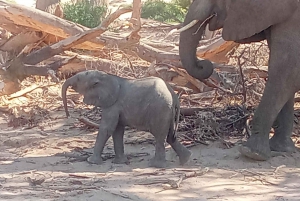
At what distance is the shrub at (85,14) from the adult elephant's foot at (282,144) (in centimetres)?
1368

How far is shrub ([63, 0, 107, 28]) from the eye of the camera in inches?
780

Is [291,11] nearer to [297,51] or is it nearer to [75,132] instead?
[297,51]

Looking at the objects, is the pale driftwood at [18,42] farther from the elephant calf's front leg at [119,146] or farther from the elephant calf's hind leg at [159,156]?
the elephant calf's hind leg at [159,156]

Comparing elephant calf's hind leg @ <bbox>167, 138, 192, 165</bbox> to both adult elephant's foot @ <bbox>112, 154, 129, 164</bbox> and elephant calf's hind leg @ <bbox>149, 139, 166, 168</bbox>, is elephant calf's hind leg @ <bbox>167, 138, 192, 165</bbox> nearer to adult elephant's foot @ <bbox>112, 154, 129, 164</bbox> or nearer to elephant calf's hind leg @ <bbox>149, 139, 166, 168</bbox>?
elephant calf's hind leg @ <bbox>149, 139, 166, 168</bbox>

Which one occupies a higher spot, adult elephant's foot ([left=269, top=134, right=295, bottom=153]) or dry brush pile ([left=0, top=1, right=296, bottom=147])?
dry brush pile ([left=0, top=1, right=296, bottom=147])

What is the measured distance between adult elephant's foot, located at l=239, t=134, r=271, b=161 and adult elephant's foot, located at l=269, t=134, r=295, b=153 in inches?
17.3

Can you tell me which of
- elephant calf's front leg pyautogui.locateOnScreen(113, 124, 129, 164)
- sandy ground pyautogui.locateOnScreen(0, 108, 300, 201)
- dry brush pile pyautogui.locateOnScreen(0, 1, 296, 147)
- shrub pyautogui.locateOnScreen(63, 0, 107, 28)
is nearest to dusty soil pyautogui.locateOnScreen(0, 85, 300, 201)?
sandy ground pyautogui.locateOnScreen(0, 108, 300, 201)

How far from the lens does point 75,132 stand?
7.79m

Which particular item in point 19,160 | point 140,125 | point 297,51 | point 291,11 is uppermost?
point 291,11

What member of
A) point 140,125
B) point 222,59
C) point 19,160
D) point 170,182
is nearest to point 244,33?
point 140,125

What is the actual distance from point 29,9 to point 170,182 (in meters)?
4.58

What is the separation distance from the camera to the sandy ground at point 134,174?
5.08m

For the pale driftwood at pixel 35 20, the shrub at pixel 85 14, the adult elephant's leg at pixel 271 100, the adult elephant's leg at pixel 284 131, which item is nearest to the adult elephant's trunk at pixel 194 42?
the adult elephant's leg at pixel 271 100

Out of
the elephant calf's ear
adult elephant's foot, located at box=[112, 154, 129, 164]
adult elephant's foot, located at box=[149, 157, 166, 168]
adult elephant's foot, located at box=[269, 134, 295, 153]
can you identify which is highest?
the elephant calf's ear
